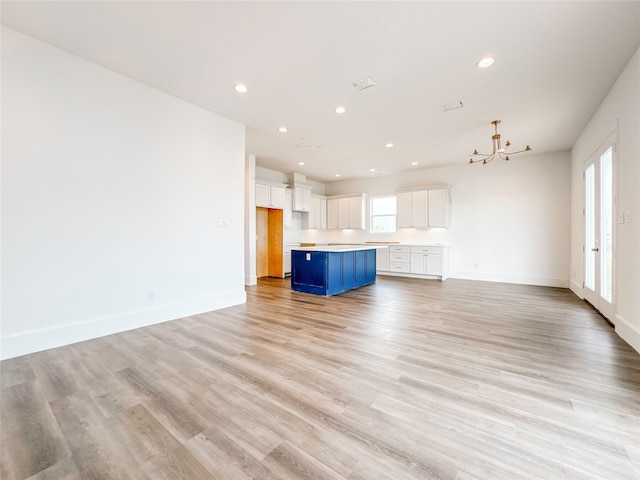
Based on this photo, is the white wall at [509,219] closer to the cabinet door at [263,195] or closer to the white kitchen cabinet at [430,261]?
the white kitchen cabinet at [430,261]

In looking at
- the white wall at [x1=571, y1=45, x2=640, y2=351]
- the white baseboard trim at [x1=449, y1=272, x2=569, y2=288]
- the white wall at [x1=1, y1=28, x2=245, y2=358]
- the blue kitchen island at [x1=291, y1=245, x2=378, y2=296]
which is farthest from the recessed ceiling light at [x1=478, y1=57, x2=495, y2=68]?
the white baseboard trim at [x1=449, y1=272, x2=569, y2=288]

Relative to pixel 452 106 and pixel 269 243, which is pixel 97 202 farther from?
pixel 269 243

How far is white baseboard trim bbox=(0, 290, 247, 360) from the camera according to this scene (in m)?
2.53

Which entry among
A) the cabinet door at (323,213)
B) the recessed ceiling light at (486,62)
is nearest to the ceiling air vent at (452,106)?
the recessed ceiling light at (486,62)

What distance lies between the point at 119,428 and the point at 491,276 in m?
7.44

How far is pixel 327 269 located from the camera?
16.6 ft

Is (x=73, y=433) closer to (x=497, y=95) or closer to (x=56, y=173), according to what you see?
(x=56, y=173)

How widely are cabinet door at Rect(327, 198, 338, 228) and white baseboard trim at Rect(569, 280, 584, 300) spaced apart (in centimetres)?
587

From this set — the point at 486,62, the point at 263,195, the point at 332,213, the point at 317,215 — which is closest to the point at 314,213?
the point at 317,215

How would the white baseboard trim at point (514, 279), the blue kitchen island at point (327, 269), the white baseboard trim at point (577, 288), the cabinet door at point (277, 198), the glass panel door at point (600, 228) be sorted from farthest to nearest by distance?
the cabinet door at point (277, 198) < the white baseboard trim at point (514, 279) < the blue kitchen island at point (327, 269) < the white baseboard trim at point (577, 288) < the glass panel door at point (600, 228)

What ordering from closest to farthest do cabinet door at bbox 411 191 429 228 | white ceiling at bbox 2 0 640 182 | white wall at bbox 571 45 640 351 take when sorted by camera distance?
white ceiling at bbox 2 0 640 182 → white wall at bbox 571 45 640 351 → cabinet door at bbox 411 191 429 228

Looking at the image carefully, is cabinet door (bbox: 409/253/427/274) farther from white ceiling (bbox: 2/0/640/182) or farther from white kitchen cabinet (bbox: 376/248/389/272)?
white ceiling (bbox: 2/0/640/182)

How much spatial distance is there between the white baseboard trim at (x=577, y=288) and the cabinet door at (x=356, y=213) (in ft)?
16.4

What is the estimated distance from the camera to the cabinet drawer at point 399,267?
7383 mm
